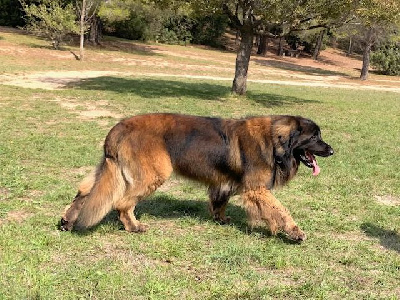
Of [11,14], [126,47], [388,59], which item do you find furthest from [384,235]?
[11,14]

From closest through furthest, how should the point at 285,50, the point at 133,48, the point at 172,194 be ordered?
the point at 172,194
the point at 133,48
the point at 285,50

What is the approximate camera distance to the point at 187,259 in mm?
4262

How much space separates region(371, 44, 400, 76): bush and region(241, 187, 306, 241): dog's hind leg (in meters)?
40.0

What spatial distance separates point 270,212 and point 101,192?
1.86m

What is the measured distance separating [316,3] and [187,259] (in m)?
13.3

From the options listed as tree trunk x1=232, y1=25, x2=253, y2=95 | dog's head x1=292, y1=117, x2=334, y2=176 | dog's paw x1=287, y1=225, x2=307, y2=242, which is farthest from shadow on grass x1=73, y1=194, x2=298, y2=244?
tree trunk x1=232, y1=25, x2=253, y2=95

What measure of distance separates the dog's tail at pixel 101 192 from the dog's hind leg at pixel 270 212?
1430mm

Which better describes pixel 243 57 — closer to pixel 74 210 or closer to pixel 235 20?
pixel 235 20

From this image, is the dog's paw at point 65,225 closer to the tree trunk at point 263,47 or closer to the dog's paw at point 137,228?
the dog's paw at point 137,228

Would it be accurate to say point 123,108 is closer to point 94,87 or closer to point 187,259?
point 94,87

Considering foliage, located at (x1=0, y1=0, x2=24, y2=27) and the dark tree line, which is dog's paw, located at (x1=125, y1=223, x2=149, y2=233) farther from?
foliage, located at (x1=0, y1=0, x2=24, y2=27)

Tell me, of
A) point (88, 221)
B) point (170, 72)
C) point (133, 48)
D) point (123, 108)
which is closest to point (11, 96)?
point (123, 108)

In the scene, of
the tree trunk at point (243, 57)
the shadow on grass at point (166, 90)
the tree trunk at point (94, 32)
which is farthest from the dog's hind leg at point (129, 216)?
the tree trunk at point (94, 32)

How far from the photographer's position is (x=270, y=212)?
4.75m
